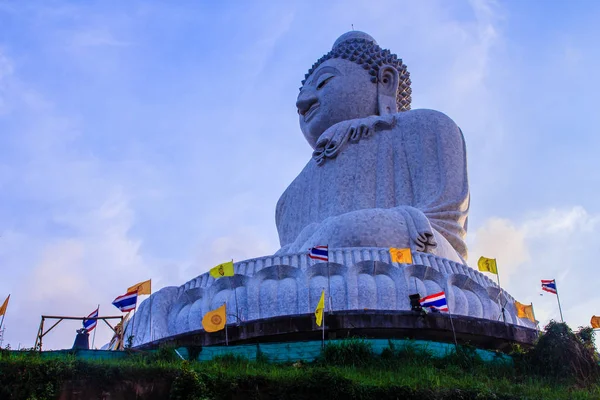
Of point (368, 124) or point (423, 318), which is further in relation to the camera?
point (368, 124)

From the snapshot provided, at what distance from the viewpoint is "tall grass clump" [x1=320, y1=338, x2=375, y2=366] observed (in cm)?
882

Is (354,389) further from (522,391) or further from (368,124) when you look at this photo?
(368,124)

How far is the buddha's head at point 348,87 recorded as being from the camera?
16156mm

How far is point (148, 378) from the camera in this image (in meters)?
7.30

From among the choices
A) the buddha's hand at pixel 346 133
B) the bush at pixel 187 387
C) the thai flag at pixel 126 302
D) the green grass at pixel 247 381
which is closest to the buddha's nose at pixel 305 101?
the buddha's hand at pixel 346 133

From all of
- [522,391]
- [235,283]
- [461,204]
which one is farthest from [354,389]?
[461,204]

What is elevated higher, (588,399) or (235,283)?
(235,283)

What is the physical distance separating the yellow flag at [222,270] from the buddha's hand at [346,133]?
15.6 ft

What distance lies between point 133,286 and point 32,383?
3.96 meters

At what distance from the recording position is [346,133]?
15039 millimetres

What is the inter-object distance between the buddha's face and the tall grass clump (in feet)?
25.6

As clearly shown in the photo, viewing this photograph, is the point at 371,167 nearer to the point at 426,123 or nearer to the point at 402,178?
the point at 402,178

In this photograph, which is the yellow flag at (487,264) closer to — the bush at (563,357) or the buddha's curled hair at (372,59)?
the bush at (563,357)

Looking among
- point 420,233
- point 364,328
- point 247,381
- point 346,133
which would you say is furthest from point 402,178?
point 247,381
